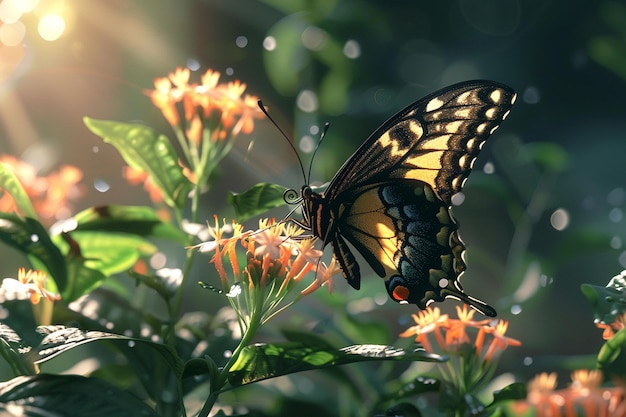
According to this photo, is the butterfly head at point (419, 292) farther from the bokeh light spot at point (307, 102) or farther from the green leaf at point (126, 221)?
the bokeh light spot at point (307, 102)

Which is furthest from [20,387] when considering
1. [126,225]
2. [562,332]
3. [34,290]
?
[562,332]

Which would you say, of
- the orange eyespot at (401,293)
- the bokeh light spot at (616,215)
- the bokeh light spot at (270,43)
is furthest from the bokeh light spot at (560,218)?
the orange eyespot at (401,293)

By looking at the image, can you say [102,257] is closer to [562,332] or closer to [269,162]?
[269,162]

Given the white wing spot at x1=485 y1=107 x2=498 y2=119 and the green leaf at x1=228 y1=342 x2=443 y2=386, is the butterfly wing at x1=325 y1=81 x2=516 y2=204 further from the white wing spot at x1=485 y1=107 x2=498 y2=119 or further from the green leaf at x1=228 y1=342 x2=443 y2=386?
the green leaf at x1=228 y1=342 x2=443 y2=386

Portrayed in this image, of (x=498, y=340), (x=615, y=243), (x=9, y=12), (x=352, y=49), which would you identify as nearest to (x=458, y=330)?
(x=498, y=340)

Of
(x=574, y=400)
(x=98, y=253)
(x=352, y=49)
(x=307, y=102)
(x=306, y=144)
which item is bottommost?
(x=574, y=400)

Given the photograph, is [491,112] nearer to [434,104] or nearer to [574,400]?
[434,104]
